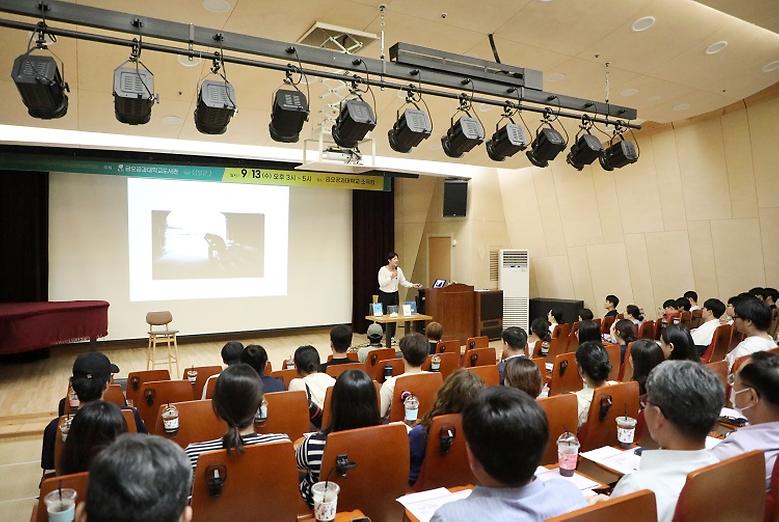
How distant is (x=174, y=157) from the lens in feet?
25.9

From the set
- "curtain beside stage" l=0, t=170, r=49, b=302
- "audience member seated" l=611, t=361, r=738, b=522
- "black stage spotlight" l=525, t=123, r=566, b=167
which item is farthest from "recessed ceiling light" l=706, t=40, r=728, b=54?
"curtain beside stage" l=0, t=170, r=49, b=302

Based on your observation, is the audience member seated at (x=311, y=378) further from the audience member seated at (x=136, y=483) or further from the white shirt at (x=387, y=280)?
the white shirt at (x=387, y=280)

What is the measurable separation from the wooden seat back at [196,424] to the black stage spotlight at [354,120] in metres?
2.13

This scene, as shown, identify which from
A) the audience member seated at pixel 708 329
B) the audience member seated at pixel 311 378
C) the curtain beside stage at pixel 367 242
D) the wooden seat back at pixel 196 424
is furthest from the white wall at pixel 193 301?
the audience member seated at pixel 708 329

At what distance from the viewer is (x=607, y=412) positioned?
8.42ft

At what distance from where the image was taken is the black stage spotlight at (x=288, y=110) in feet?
11.4

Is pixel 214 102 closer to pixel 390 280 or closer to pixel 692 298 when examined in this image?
pixel 390 280

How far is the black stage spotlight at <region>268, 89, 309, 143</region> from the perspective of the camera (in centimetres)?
347

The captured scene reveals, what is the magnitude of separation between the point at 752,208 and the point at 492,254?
4398mm

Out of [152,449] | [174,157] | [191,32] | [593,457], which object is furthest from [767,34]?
[174,157]

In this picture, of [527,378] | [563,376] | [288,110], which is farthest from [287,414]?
[563,376]

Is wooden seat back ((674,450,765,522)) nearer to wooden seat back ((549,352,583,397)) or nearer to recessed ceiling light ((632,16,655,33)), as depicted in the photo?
wooden seat back ((549,352,583,397))

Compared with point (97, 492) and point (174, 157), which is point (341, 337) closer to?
point (97, 492)

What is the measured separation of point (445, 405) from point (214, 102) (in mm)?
2406
